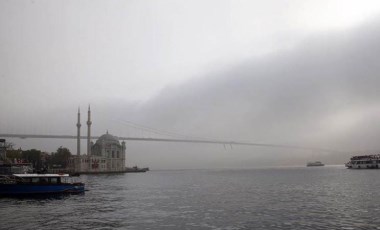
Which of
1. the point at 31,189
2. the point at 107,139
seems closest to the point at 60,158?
the point at 107,139

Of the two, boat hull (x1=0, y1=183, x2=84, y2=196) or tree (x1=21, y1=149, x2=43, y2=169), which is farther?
tree (x1=21, y1=149, x2=43, y2=169)

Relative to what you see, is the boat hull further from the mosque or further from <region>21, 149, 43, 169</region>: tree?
the mosque

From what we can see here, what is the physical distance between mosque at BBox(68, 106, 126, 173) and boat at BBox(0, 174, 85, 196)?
12367cm

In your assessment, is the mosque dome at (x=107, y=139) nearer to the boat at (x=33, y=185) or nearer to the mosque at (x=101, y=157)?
the mosque at (x=101, y=157)

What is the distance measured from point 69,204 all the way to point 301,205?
21.6 m

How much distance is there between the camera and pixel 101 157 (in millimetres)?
176750

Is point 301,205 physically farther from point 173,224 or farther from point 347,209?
point 173,224

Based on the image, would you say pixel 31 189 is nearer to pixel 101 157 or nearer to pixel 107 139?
pixel 101 157

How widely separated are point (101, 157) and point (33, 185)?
135m

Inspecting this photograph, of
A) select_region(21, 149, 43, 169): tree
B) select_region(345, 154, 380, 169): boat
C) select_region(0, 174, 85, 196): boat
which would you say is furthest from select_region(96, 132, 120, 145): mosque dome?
select_region(0, 174, 85, 196): boat

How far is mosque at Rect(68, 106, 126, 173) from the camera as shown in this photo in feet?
556

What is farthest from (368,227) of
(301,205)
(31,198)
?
(31,198)

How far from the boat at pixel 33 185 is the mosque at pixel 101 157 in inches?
4869

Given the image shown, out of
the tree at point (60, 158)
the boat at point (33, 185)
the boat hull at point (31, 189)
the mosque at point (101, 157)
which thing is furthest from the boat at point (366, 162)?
the boat hull at point (31, 189)
